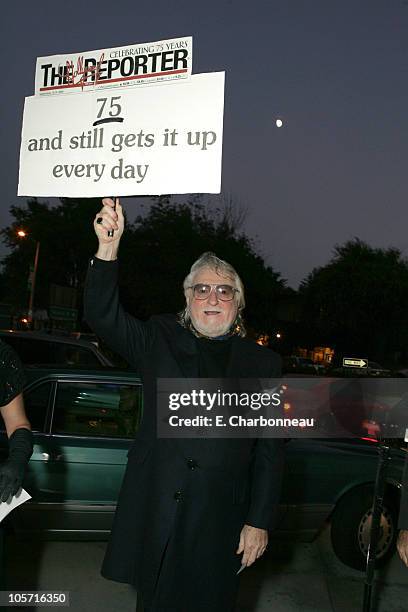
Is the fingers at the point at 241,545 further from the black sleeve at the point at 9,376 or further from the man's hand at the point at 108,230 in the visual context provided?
the man's hand at the point at 108,230

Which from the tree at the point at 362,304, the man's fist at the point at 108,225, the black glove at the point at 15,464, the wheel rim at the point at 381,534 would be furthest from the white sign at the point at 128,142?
the tree at the point at 362,304

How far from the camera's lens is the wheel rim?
5.28m

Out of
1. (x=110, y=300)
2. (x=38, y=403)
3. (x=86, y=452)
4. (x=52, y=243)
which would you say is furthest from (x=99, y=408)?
(x=52, y=243)

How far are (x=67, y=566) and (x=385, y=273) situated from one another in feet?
138

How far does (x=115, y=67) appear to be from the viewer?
3.11m

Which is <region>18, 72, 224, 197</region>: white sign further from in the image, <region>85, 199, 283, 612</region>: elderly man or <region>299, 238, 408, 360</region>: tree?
<region>299, 238, 408, 360</region>: tree

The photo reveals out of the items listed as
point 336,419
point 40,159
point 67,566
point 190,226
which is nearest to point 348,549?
point 336,419

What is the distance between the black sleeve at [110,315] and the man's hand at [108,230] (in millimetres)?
38

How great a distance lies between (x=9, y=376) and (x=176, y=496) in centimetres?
82

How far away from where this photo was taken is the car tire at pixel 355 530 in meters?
5.27

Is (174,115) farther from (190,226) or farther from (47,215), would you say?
(47,215)

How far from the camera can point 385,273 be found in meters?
44.5

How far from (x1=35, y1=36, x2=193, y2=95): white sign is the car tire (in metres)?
3.77

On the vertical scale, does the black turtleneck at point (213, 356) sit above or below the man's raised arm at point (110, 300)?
below
